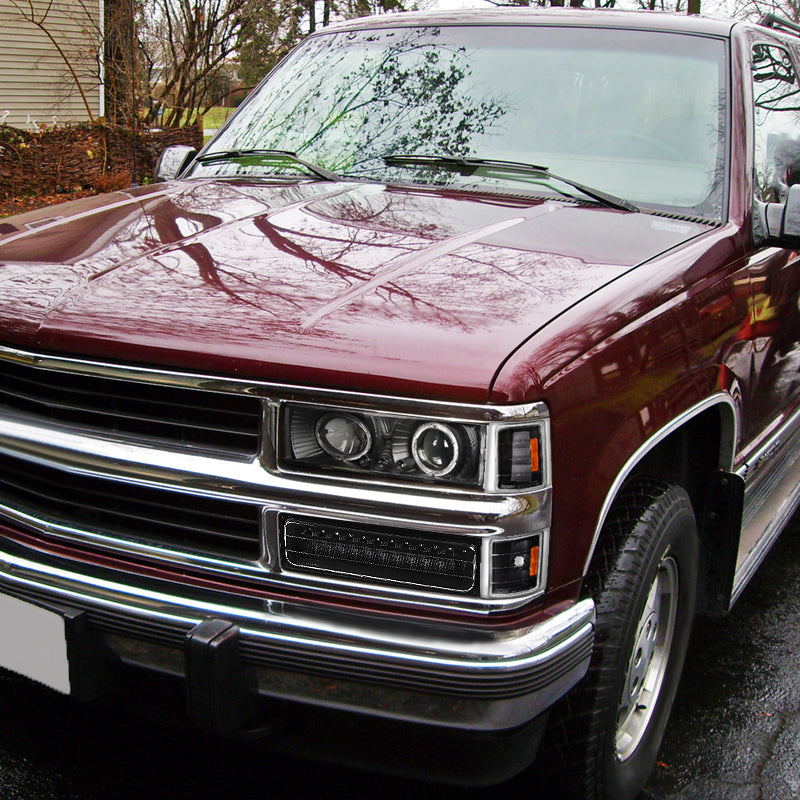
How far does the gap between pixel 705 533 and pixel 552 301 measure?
1.13 m

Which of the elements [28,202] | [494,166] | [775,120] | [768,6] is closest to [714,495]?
[494,166]

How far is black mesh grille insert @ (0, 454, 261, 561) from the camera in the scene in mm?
2055

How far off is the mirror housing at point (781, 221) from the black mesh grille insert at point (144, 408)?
1.75 metres

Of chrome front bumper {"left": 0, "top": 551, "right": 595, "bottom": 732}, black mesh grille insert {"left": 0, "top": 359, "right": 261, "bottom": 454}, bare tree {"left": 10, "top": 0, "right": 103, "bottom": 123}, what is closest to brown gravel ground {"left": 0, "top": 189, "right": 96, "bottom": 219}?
bare tree {"left": 10, "top": 0, "right": 103, "bottom": 123}

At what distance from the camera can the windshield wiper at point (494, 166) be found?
298 cm

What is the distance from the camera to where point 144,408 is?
211 cm

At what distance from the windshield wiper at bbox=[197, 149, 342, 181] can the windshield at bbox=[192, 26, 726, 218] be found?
3 cm

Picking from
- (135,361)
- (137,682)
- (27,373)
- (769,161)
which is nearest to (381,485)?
(135,361)

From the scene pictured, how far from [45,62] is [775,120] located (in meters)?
17.9

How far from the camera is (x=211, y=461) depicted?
2.03 m

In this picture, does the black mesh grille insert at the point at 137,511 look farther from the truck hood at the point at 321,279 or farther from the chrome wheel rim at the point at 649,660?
the chrome wheel rim at the point at 649,660

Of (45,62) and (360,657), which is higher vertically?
(45,62)

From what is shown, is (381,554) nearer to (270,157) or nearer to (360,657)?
(360,657)

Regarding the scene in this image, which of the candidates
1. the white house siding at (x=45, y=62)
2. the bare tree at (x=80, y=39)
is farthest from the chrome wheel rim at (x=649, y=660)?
the white house siding at (x=45, y=62)
